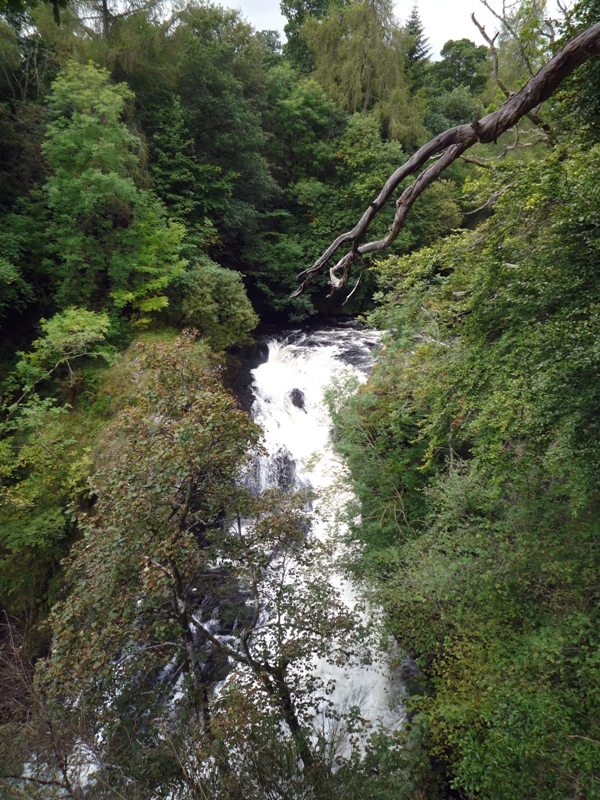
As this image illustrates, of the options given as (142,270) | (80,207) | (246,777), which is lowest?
(246,777)

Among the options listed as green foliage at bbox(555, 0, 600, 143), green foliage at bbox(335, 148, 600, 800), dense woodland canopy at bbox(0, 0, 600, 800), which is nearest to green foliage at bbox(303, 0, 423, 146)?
dense woodland canopy at bbox(0, 0, 600, 800)

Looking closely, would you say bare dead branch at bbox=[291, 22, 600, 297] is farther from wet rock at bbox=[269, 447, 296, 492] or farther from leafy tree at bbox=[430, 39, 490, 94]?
leafy tree at bbox=[430, 39, 490, 94]

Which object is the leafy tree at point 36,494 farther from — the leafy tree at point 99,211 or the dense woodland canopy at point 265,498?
the leafy tree at point 99,211

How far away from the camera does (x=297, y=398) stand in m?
12.0

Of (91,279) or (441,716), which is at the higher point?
(91,279)

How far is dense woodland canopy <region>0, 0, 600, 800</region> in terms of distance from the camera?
3918 mm

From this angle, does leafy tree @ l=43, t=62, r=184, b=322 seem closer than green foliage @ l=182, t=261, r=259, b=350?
Yes

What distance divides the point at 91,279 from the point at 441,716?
11.2 metres

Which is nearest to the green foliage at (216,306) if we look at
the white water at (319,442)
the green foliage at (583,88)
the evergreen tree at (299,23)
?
the white water at (319,442)

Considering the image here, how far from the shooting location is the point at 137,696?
475cm

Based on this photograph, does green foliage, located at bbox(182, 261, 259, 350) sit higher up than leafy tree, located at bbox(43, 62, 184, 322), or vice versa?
leafy tree, located at bbox(43, 62, 184, 322)

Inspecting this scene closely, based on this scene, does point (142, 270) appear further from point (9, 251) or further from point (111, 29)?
point (111, 29)

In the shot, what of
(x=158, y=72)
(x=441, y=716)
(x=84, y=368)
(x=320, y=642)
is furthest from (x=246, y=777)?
(x=158, y=72)

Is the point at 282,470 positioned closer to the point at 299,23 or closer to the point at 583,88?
the point at 583,88
